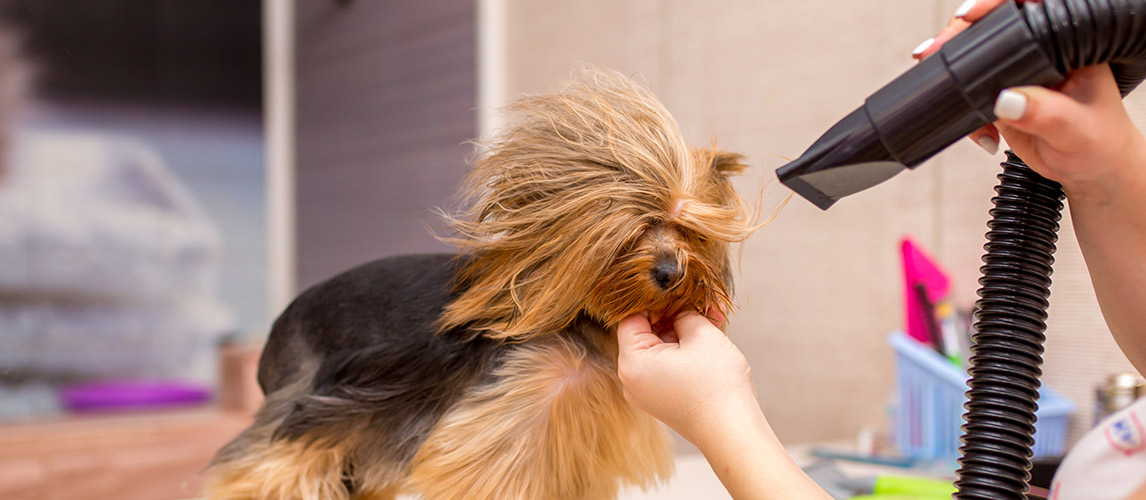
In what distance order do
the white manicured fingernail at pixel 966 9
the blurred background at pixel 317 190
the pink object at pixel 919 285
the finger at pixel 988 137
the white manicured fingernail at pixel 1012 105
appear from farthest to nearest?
the blurred background at pixel 317 190 → the pink object at pixel 919 285 → the finger at pixel 988 137 → the white manicured fingernail at pixel 966 9 → the white manicured fingernail at pixel 1012 105

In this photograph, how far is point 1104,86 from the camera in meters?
0.63

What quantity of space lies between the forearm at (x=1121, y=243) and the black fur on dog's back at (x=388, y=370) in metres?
0.64

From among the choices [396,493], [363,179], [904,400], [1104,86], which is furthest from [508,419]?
[363,179]

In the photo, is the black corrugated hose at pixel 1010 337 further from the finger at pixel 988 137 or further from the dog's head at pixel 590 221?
the dog's head at pixel 590 221

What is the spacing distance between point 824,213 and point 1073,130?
1297mm

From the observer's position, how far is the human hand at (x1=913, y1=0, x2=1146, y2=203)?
23.5 inches

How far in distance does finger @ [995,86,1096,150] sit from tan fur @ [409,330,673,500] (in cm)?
49

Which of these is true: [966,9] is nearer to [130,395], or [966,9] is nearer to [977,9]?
[977,9]

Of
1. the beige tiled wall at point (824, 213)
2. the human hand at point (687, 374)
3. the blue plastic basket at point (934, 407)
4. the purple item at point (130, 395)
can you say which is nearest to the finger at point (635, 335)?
the human hand at point (687, 374)

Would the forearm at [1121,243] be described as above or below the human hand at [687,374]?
above

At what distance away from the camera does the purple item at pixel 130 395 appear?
2637mm

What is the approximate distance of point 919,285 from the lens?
1706 millimetres

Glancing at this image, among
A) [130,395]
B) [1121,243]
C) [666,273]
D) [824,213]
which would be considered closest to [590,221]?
[666,273]

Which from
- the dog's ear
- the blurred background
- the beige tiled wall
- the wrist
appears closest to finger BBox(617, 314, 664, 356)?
the wrist
